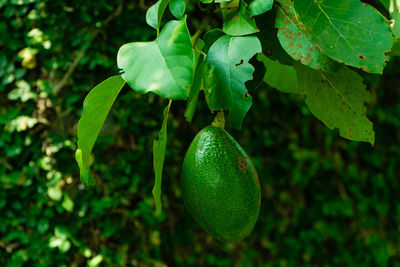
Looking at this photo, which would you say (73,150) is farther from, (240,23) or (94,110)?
(240,23)

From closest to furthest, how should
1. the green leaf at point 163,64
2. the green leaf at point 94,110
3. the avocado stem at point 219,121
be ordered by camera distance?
the green leaf at point 163,64
the green leaf at point 94,110
the avocado stem at point 219,121

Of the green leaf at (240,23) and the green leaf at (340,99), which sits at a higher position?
the green leaf at (240,23)

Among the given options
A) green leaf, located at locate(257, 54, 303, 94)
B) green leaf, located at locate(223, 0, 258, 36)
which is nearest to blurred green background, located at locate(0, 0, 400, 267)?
green leaf, located at locate(257, 54, 303, 94)

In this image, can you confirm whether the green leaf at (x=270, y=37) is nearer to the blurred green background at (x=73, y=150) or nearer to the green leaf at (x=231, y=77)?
the green leaf at (x=231, y=77)

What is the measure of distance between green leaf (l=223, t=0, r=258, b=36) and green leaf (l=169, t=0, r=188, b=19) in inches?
2.6

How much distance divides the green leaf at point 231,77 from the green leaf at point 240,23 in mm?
14

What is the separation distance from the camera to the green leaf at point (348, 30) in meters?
0.51

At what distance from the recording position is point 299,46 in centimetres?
56

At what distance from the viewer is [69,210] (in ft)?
4.94

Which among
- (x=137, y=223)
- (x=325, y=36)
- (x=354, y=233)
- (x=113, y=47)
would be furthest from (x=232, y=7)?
(x=354, y=233)

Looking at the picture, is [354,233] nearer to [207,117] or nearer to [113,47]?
[207,117]

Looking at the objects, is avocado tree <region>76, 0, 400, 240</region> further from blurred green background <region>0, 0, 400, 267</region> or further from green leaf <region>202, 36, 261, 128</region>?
blurred green background <region>0, 0, 400, 267</region>

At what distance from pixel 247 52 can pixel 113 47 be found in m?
1.14

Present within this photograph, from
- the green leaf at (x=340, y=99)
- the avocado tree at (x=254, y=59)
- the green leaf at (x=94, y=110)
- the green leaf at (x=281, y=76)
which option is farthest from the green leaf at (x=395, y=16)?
the green leaf at (x=94, y=110)
